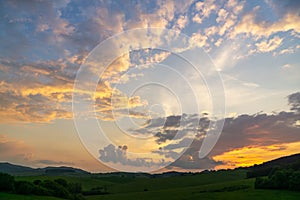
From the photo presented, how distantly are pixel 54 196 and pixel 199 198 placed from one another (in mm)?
56387

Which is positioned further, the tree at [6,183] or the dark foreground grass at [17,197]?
the tree at [6,183]

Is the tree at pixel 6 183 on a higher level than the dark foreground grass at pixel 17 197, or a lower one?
higher

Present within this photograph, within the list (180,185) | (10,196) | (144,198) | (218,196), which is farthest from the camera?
(180,185)

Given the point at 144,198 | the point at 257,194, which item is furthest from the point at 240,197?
the point at 144,198

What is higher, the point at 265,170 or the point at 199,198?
the point at 265,170

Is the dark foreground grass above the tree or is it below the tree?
below

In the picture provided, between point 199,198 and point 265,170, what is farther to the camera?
point 265,170

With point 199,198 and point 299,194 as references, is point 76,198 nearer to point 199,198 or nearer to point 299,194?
point 199,198

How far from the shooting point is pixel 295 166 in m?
130

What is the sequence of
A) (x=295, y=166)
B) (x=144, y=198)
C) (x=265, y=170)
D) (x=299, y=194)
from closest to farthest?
(x=299, y=194)
(x=295, y=166)
(x=144, y=198)
(x=265, y=170)

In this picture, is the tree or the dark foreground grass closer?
the dark foreground grass

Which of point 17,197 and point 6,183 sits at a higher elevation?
point 6,183

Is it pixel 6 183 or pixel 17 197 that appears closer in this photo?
pixel 17 197

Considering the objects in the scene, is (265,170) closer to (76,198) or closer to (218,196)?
(218,196)
